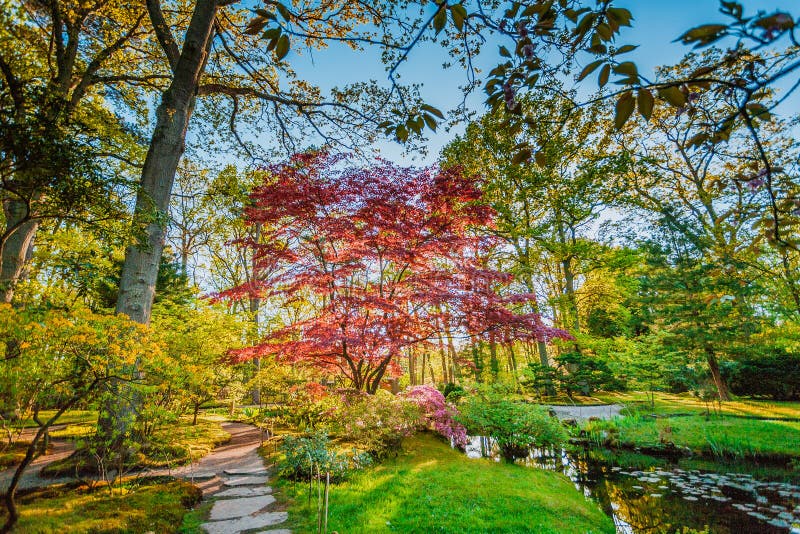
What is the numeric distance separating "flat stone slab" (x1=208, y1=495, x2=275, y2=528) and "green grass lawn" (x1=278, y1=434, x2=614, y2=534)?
25 cm

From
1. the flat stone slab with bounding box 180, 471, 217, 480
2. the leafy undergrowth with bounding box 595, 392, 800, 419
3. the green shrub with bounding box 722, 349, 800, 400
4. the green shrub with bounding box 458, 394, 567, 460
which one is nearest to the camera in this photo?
the flat stone slab with bounding box 180, 471, 217, 480

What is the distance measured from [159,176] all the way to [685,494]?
29.2ft

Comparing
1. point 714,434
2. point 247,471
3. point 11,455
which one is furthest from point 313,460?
point 714,434

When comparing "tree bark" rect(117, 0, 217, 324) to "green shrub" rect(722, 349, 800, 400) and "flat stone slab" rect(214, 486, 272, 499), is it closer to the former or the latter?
"flat stone slab" rect(214, 486, 272, 499)

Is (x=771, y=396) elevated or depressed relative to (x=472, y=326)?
depressed

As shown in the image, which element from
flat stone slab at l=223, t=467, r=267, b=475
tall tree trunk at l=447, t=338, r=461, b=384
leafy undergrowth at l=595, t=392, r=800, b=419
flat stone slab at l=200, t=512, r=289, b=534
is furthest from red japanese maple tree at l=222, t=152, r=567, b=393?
leafy undergrowth at l=595, t=392, r=800, b=419

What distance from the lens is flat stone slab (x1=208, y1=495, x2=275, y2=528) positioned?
141 inches

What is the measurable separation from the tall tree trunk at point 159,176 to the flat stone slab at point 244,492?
138 cm

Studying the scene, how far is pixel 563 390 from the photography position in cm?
1284

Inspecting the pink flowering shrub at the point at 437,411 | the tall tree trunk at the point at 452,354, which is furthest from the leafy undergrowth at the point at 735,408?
the pink flowering shrub at the point at 437,411

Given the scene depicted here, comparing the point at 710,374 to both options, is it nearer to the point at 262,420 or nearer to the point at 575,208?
the point at 575,208

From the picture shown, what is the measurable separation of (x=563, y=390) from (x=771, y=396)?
7.36 metres

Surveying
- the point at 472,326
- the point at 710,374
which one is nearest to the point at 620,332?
the point at 710,374

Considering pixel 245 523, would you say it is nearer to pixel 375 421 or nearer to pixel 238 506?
pixel 238 506
